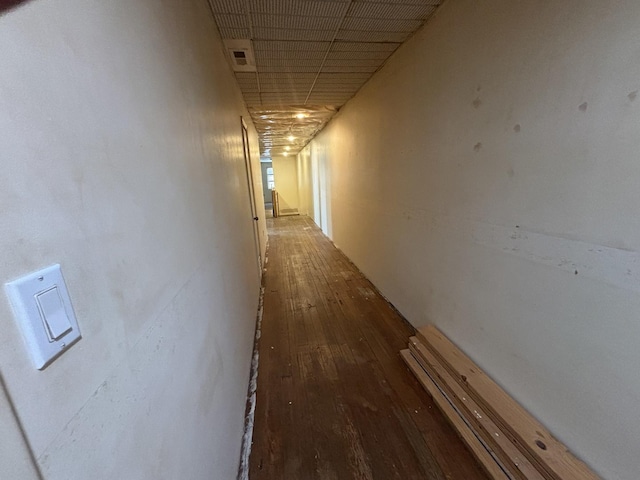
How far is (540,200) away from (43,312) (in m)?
1.73

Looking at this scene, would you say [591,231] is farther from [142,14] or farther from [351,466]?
[142,14]

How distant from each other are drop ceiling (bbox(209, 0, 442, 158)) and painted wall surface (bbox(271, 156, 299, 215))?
8.31 meters

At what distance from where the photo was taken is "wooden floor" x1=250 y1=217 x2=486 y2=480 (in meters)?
1.48

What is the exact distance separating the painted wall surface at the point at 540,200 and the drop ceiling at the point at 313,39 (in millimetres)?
271

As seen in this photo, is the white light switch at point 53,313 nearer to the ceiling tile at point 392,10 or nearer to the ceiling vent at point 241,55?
the ceiling tile at point 392,10

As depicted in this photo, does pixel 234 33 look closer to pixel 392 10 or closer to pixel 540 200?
pixel 392 10

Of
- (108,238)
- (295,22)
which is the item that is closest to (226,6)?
(295,22)

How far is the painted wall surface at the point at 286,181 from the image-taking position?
12.1m

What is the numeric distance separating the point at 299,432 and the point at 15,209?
71.7 inches

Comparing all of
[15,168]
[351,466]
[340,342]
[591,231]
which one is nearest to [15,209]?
[15,168]

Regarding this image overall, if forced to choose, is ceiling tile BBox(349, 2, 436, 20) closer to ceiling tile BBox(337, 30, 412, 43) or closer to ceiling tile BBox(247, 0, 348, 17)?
ceiling tile BBox(247, 0, 348, 17)

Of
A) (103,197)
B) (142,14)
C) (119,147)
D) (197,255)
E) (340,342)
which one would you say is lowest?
(340,342)

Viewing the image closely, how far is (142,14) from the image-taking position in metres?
0.81

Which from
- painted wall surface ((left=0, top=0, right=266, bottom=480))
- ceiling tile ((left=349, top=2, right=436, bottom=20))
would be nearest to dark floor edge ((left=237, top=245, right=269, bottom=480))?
painted wall surface ((left=0, top=0, right=266, bottom=480))
